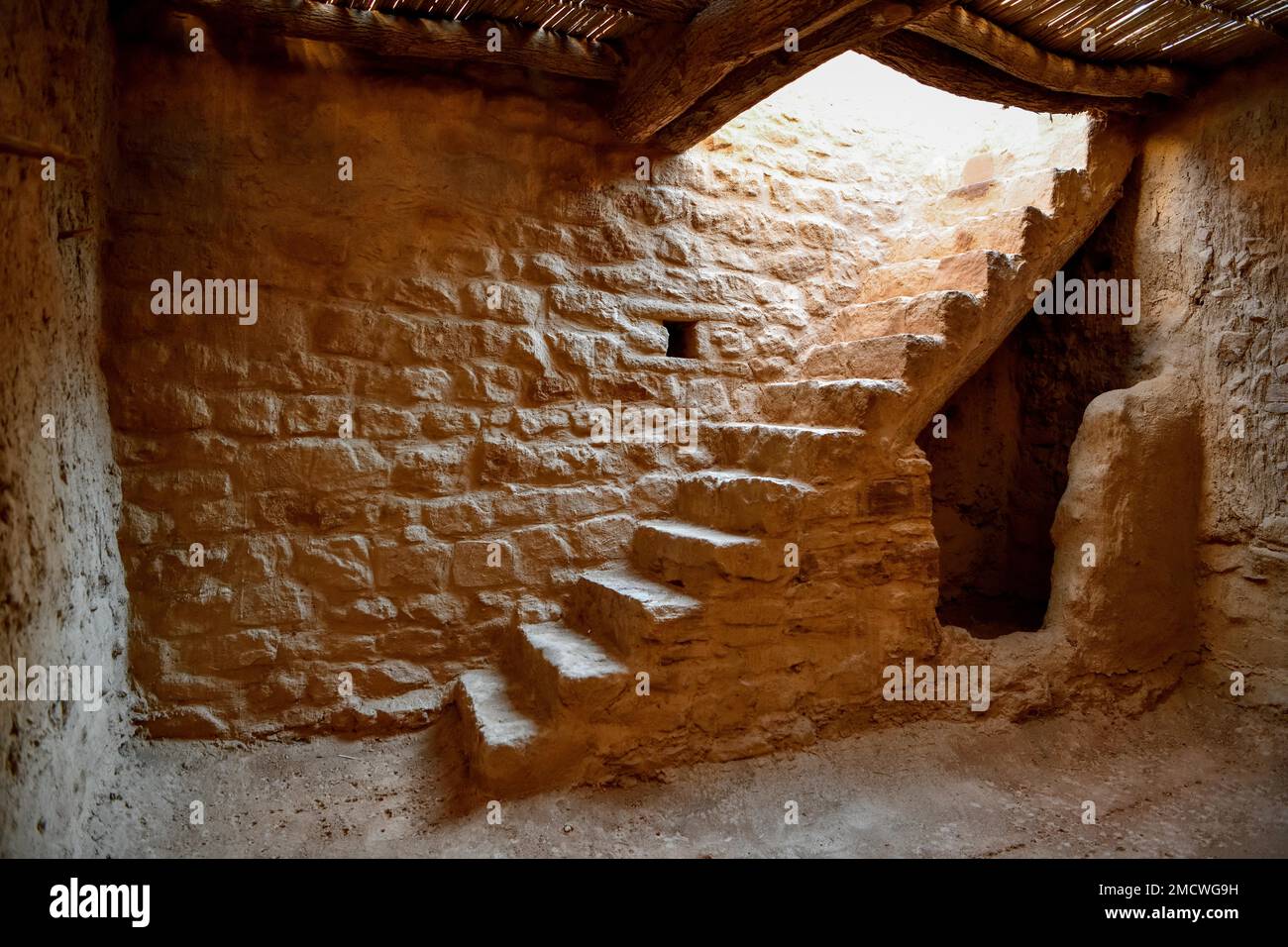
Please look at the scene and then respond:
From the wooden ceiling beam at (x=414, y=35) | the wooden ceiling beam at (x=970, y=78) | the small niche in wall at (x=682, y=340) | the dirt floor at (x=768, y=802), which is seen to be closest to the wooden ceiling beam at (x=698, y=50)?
the wooden ceiling beam at (x=414, y=35)

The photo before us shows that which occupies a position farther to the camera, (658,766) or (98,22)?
(658,766)

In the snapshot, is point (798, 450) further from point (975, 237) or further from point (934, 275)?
point (975, 237)

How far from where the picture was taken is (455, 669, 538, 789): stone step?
2367 mm

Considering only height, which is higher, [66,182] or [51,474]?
[66,182]

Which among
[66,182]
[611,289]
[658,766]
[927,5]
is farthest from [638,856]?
Answer: [927,5]

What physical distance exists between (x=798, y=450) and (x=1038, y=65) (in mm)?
1760

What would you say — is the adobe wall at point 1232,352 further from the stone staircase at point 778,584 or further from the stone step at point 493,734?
the stone step at point 493,734

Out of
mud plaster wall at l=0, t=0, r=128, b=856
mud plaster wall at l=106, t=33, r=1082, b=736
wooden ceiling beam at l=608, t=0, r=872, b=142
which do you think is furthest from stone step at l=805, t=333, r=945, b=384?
mud plaster wall at l=0, t=0, r=128, b=856

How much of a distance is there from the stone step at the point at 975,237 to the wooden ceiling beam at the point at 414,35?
1756 mm

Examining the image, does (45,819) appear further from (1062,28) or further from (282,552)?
(1062,28)

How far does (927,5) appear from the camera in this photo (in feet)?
7.60

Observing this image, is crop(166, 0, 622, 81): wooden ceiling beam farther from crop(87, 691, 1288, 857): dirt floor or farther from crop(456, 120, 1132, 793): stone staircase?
crop(87, 691, 1288, 857): dirt floor

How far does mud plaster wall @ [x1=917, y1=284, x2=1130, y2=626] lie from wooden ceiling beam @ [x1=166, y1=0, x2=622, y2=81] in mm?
2394

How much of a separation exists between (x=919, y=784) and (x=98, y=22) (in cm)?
362
